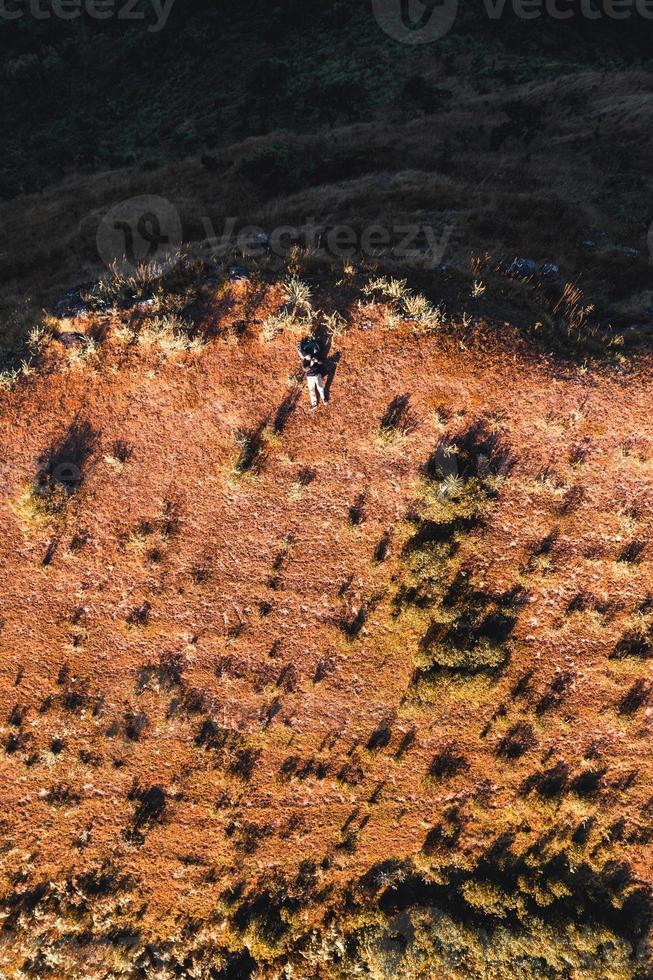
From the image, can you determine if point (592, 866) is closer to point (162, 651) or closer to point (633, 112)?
point (162, 651)

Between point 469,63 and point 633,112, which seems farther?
point 469,63

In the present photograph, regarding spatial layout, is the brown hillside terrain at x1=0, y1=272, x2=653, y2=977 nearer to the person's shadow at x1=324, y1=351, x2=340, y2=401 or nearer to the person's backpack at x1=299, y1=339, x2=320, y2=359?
the person's shadow at x1=324, y1=351, x2=340, y2=401

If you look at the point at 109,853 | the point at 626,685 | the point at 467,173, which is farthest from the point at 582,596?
the point at 467,173

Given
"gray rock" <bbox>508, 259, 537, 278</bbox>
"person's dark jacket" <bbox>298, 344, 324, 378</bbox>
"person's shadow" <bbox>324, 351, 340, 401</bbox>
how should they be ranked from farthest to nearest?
1. "gray rock" <bbox>508, 259, 537, 278</bbox>
2. "person's shadow" <bbox>324, 351, 340, 401</bbox>
3. "person's dark jacket" <bbox>298, 344, 324, 378</bbox>

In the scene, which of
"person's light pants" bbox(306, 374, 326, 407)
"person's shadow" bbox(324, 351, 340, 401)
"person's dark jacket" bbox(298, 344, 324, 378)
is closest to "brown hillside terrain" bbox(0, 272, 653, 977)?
"person's shadow" bbox(324, 351, 340, 401)

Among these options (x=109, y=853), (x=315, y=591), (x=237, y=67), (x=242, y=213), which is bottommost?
(x=109, y=853)

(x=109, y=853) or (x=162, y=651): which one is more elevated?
(x=162, y=651)

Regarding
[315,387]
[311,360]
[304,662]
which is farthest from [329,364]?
[304,662]
